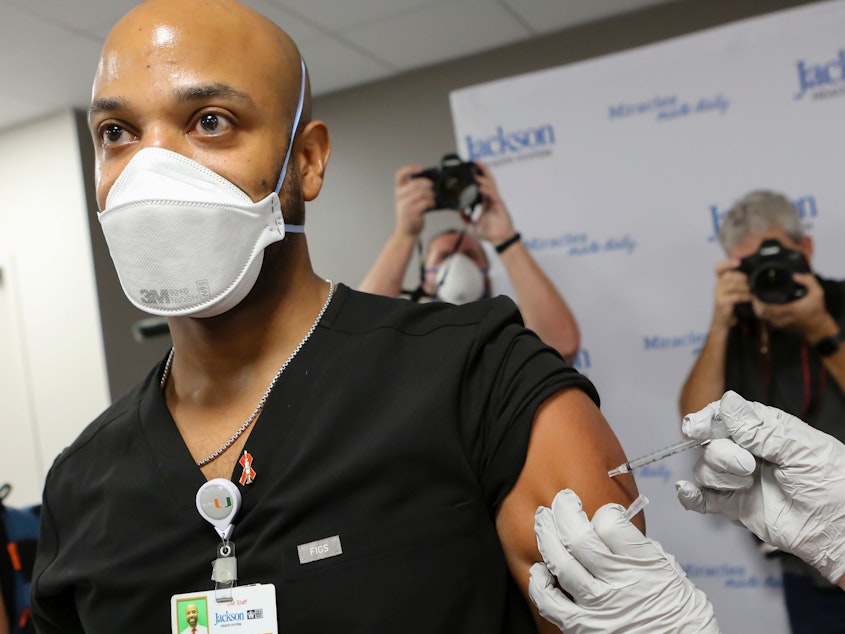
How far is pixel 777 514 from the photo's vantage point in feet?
2.91

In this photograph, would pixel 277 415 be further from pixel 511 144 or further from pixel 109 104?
pixel 511 144

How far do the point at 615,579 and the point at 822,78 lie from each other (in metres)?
1.89

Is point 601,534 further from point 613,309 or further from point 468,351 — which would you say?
point 613,309

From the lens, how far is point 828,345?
2.07 m

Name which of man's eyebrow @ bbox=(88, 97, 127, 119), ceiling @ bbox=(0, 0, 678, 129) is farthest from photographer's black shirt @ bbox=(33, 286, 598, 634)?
ceiling @ bbox=(0, 0, 678, 129)

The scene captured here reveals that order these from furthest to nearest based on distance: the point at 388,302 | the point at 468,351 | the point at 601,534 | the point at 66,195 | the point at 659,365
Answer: the point at 66,195 < the point at 659,365 < the point at 388,302 < the point at 468,351 < the point at 601,534

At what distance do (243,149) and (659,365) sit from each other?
1.74 metres

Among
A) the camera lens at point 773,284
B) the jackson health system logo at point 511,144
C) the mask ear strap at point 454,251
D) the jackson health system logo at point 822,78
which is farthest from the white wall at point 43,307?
the jackson health system logo at point 822,78

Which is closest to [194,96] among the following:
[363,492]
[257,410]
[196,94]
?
[196,94]

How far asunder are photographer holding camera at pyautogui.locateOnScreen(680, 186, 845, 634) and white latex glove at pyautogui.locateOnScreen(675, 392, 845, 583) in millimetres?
1271

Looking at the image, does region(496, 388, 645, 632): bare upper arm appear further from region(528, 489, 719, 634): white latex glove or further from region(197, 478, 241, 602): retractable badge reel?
region(197, 478, 241, 602): retractable badge reel

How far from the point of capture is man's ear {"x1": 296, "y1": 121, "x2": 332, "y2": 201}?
107 cm

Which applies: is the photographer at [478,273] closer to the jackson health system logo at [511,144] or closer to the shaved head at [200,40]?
the jackson health system logo at [511,144]

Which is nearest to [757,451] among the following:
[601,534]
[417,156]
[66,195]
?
[601,534]
